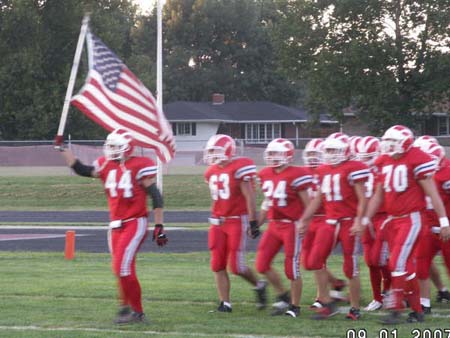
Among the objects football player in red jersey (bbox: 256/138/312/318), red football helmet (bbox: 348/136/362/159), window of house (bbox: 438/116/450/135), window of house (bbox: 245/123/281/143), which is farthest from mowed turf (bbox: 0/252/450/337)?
window of house (bbox: 245/123/281/143)

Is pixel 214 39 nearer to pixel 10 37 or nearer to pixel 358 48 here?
pixel 10 37

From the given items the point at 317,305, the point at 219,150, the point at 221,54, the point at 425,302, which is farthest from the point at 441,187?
the point at 221,54

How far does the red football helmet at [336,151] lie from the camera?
10484 millimetres

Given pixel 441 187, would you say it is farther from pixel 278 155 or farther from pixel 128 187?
pixel 128 187

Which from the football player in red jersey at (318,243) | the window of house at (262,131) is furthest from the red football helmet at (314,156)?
the window of house at (262,131)

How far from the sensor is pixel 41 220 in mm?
28062

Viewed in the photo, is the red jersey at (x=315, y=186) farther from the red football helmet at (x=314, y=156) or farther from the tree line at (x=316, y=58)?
the tree line at (x=316, y=58)

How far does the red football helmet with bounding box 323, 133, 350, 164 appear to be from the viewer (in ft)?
34.4

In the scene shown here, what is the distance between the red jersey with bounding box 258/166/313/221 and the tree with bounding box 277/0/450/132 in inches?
1356

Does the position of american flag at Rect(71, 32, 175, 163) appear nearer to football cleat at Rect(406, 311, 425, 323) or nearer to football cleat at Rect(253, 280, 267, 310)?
football cleat at Rect(253, 280, 267, 310)

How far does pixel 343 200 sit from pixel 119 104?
4.10 metres

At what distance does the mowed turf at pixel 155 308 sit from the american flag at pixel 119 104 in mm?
1953

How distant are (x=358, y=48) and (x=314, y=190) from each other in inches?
1351

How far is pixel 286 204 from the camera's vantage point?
35.3 ft
